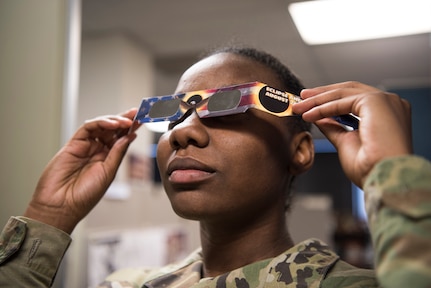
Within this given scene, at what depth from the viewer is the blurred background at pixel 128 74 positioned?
4.54ft

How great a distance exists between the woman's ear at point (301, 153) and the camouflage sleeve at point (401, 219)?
397 mm

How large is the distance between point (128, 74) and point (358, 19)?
1606 mm

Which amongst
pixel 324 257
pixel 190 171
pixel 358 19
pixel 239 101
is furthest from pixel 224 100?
pixel 358 19

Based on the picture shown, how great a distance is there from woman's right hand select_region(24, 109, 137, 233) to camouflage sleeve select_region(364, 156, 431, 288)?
2.51 ft

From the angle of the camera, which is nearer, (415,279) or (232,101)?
(415,279)

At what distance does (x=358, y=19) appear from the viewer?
243 centimetres

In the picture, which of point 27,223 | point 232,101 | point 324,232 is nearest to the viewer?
point 232,101

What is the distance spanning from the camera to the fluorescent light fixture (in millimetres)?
2221

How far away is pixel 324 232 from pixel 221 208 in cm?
302

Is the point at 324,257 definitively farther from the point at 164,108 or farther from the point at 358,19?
the point at 358,19

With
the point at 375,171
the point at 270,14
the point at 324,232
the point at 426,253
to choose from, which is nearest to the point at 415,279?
the point at 426,253

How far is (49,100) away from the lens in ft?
4.53

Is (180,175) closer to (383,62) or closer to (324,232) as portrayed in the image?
(383,62)

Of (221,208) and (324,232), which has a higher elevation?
(221,208)
